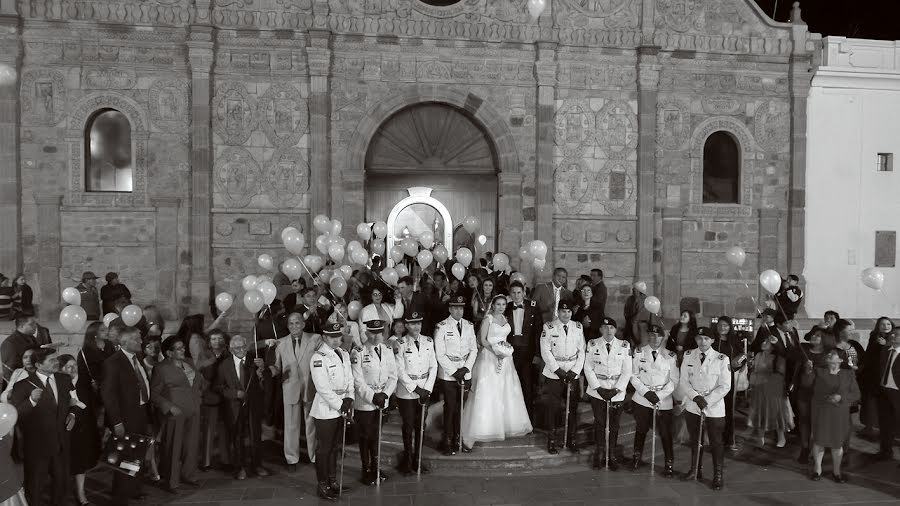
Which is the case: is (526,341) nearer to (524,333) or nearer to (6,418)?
(524,333)

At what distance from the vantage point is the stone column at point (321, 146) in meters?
15.7

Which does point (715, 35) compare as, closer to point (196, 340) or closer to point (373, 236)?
point (373, 236)

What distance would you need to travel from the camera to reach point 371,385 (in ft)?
26.8

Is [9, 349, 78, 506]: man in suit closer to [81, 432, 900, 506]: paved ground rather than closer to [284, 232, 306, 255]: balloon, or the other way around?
[81, 432, 900, 506]: paved ground

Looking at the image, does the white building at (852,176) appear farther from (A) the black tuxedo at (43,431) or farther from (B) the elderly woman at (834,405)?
(A) the black tuxedo at (43,431)

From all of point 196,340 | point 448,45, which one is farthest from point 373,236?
point 196,340

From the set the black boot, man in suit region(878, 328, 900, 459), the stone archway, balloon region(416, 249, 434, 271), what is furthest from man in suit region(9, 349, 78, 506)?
man in suit region(878, 328, 900, 459)

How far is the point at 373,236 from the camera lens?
15.8 meters

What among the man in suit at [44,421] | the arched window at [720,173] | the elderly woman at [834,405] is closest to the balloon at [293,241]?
the man in suit at [44,421]

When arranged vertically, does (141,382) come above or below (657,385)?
above

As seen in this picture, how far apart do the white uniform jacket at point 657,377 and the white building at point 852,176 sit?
36.4 feet

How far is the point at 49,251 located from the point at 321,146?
21.5ft

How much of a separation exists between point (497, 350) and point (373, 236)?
24.2 ft

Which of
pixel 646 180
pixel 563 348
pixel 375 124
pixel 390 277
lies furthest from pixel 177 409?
pixel 646 180
